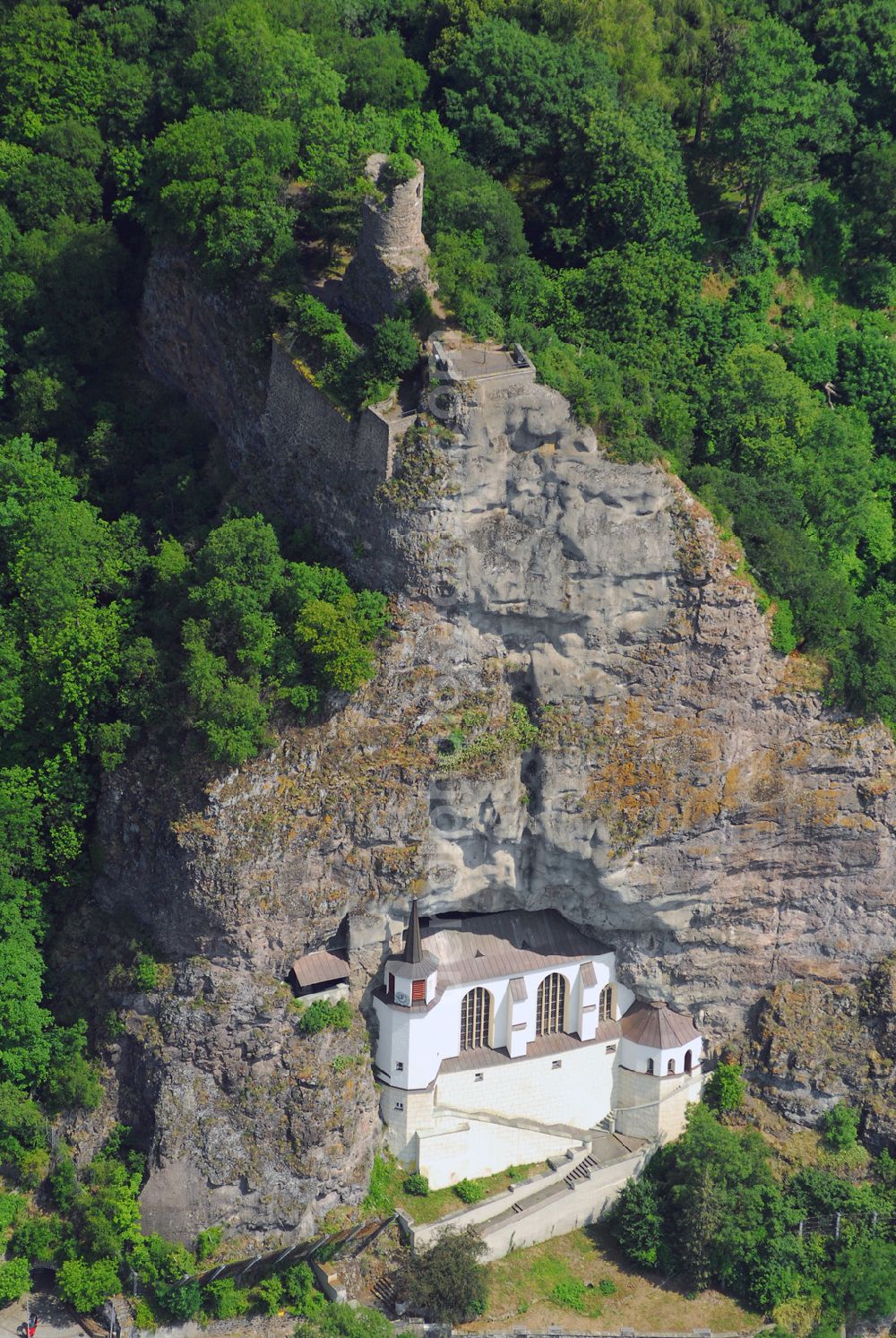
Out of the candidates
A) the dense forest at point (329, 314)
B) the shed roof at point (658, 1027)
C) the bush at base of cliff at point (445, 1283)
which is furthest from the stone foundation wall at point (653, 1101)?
the dense forest at point (329, 314)

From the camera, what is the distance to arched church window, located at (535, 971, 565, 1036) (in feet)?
297

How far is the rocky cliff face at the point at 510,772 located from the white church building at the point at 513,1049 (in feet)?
5.47

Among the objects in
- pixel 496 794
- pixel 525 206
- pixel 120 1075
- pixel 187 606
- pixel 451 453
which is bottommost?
pixel 120 1075

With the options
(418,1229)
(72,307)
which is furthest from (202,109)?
(418,1229)

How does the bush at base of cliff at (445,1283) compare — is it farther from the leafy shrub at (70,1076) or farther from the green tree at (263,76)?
the green tree at (263,76)

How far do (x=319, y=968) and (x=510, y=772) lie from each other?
35.4 ft

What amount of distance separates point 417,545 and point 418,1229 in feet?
88.7

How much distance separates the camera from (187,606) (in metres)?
85.9

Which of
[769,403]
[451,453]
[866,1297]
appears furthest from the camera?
[769,403]

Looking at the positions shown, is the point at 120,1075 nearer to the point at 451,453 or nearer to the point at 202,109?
the point at 451,453

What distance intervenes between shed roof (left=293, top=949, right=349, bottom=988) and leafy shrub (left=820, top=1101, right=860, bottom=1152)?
71.6 ft

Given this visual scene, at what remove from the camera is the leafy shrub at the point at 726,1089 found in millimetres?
92312

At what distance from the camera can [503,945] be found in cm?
9006

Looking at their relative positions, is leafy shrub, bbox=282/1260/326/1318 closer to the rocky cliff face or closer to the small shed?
the rocky cliff face
